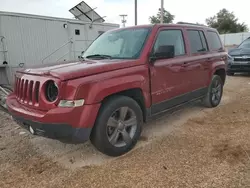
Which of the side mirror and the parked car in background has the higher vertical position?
the side mirror

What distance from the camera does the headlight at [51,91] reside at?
3326mm

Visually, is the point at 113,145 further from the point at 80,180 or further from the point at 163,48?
the point at 163,48

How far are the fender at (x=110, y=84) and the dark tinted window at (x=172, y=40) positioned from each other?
2.14 ft

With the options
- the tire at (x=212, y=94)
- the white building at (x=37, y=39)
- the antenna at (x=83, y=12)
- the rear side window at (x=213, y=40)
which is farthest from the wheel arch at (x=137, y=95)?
the antenna at (x=83, y=12)

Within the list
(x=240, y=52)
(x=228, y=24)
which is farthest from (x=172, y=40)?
(x=228, y=24)

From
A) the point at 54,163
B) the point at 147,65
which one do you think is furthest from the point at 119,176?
the point at 147,65

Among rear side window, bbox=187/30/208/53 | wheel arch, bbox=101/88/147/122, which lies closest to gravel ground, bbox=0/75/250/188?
wheel arch, bbox=101/88/147/122

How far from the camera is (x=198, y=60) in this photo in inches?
210

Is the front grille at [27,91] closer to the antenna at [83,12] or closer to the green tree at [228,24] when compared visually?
the antenna at [83,12]

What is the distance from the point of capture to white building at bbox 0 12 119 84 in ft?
30.0

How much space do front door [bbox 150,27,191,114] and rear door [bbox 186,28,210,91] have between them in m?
0.20

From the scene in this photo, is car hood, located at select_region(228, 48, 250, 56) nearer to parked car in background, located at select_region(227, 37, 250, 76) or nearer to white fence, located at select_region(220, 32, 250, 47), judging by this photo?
parked car in background, located at select_region(227, 37, 250, 76)

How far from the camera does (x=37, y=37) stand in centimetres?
993

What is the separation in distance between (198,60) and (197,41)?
0.45 meters
